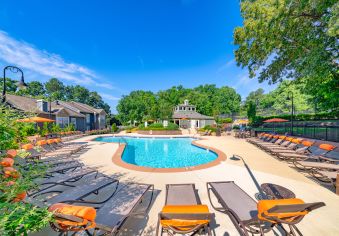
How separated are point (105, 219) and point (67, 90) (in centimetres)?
8432

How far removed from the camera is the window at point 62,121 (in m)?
24.8

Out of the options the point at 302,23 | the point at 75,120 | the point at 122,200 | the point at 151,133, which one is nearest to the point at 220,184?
the point at 122,200

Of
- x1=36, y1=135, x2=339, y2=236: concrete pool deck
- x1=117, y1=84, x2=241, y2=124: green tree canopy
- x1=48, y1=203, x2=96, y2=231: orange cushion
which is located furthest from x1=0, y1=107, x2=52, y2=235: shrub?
x1=117, y1=84, x2=241, y2=124: green tree canopy

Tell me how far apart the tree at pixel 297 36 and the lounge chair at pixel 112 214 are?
9.87 meters

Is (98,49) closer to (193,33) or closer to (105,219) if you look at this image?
(193,33)

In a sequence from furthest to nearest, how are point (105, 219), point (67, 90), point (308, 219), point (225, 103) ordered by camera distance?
point (67, 90) → point (225, 103) → point (308, 219) → point (105, 219)

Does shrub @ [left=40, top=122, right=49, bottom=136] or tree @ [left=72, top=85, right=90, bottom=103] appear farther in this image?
tree @ [left=72, top=85, right=90, bottom=103]

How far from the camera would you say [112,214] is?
119 inches

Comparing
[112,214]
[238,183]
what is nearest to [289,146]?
[238,183]

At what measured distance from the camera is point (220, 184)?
4324 mm

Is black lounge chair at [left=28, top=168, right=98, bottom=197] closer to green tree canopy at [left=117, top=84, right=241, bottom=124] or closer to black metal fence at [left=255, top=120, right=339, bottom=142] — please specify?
black metal fence at [left=255, top=120, right=339, bottom=142]

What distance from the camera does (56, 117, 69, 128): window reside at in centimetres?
2477

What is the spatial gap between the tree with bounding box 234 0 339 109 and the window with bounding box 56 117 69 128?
1083 inches

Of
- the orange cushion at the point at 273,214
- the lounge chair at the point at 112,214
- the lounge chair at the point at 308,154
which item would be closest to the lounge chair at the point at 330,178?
the lounge chair at the point at 308,154
